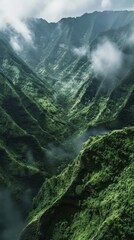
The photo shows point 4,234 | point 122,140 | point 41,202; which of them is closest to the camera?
point 122,140

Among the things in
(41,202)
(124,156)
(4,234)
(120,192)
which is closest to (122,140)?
(124,156)

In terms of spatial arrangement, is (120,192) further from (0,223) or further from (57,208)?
(0,223)

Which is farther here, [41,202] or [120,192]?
[41,202]

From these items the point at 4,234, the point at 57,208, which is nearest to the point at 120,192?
the point at 57,208

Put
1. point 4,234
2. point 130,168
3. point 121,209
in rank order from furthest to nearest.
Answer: point 4,234
point 130,168
point 121,209

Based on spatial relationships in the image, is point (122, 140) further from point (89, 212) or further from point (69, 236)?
point (69, 236)

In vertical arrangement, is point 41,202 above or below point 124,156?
above

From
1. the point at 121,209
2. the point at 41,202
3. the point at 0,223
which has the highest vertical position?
the point at 0,223
